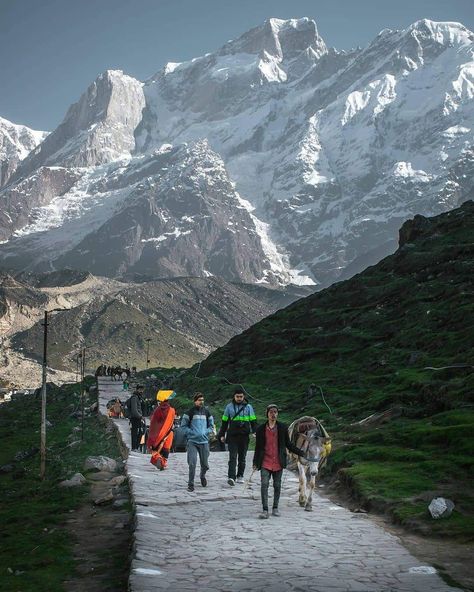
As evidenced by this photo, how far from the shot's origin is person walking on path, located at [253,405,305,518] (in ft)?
56.4

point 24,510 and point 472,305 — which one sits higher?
point 472,305

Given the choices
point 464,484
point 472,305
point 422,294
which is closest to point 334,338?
point 422,294

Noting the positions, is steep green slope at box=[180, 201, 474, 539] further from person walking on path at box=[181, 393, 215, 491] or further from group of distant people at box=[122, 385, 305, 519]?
person walking on path at box=[181, 393, 215, 491]

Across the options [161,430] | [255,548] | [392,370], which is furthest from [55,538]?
[392,370]

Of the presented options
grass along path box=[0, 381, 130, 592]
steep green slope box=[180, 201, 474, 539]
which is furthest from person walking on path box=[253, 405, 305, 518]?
grass along path box=[0, 381, 130, 592]

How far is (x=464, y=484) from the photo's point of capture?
792 inches

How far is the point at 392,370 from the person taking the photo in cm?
4866

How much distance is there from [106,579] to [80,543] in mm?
3369

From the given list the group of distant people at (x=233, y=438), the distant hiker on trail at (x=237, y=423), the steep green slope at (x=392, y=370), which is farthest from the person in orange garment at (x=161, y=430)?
the steep green slope at (x=392, y=370)

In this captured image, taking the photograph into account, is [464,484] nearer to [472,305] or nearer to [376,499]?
[376,499]

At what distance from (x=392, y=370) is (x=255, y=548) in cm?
3569

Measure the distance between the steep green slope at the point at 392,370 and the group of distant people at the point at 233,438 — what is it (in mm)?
3194

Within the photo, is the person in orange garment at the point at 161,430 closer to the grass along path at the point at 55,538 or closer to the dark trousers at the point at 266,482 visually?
the grass along path at the point at 55,538

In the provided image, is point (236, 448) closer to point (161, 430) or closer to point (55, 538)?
point (161, 430)
